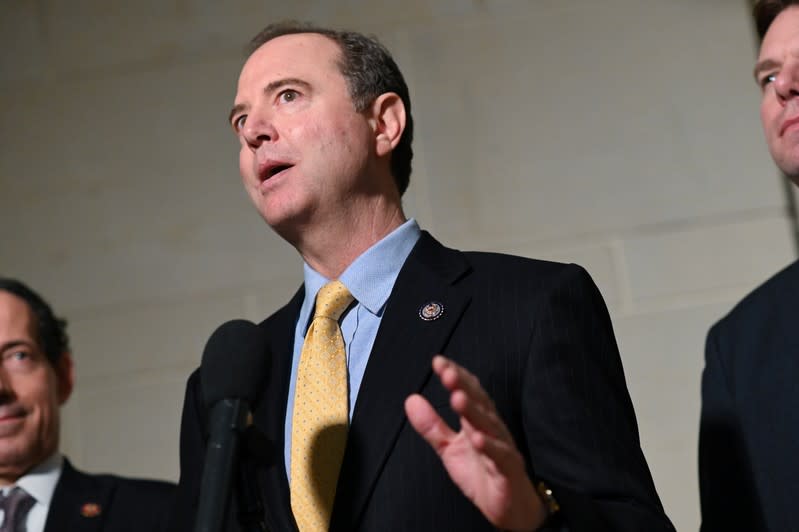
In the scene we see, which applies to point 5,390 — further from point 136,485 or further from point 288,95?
point 288,95

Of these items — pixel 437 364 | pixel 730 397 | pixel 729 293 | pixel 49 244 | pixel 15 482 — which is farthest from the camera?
pixel 49 244

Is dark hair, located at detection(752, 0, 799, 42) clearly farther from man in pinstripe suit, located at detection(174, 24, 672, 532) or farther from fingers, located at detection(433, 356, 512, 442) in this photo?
fingers, located at detection(433, 356, 512, 442)

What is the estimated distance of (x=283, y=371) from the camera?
2076 millimetres

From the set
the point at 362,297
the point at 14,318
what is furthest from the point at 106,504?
the point at 362,297

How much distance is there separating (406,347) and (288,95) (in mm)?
578

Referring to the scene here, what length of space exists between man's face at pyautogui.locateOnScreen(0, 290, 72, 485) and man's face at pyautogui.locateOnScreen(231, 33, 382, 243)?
1.09 metres

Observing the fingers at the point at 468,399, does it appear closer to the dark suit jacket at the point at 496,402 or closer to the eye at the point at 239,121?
the dark suit jacket at the point at 496,402

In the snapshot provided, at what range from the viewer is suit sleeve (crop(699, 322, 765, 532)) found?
92.7 inches

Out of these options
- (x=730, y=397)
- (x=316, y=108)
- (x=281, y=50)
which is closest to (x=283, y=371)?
(x=316, y=108)

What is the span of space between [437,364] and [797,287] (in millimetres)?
1370

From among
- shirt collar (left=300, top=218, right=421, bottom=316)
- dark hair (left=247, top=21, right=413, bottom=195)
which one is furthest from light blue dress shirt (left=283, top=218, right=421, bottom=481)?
dark hair (left=247, top=21, right=413, bottom=195)

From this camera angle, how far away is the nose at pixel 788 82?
2346mm

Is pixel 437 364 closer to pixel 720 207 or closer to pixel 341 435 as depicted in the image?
pixel 341 435

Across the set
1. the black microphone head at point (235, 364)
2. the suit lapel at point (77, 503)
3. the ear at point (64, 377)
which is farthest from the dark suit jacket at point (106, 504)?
the black microphone head at point (235, 364)
